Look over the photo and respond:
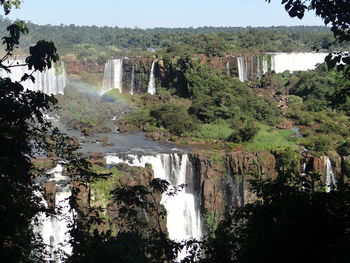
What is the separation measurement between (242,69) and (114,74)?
531 inches

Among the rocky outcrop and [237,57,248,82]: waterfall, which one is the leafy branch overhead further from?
[237,57,248,82]: waterfall

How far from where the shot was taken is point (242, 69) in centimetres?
4766

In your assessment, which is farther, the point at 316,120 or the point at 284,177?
the point at 316,120

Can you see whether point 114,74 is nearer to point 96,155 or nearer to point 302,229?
point 96,155

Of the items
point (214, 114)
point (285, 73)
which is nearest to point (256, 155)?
point (214, 114)

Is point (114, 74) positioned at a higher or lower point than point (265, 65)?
lower

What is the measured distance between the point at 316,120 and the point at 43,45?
3309 cm

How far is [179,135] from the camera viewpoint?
30750 millimetres

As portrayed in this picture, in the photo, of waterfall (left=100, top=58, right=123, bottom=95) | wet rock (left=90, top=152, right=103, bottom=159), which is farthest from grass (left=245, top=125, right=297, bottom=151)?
waterfall (left=100, top=58, right=123, bottom=95)

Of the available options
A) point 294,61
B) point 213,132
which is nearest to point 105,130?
point 213,132

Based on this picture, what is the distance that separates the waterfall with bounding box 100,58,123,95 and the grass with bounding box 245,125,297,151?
18883 millimetres

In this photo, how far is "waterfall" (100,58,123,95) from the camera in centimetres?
4653

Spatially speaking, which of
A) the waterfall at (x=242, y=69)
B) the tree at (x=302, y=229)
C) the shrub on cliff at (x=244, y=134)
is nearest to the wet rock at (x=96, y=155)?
the shrub on cliff at (x=244, y=134)

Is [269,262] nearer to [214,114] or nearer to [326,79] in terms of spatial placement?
[214,114]
